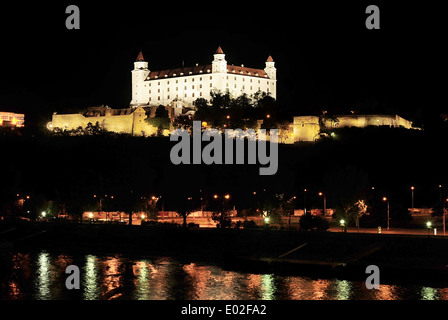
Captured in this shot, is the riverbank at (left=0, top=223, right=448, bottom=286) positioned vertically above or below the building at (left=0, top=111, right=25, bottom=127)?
below

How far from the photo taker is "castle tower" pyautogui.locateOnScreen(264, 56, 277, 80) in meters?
125

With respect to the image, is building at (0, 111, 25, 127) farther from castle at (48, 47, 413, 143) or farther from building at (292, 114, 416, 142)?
building at (292, 114, 416, 142)

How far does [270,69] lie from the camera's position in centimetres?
12525

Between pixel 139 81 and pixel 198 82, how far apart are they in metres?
15.1

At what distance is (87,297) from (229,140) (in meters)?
50.6

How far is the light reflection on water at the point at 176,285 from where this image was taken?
30828 mm

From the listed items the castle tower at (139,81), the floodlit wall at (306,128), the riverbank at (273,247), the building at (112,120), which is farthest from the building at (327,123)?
the castle tower at (139,81)

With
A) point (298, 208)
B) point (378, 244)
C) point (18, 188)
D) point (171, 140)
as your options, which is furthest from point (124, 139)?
point (378, 244)

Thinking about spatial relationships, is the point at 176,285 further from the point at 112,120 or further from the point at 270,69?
the point at 270,69

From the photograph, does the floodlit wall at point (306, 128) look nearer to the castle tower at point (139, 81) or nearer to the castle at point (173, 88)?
the castle at point (173, 88)

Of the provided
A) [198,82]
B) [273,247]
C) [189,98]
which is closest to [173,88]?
[189,98]

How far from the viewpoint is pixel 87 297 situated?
31.0m

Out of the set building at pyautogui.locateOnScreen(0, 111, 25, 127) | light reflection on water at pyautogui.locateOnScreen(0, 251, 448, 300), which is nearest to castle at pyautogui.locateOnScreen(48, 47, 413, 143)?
building at pyautogui.locateOnScreen(0, 111, 25, 127)

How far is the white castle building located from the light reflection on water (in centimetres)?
7568
